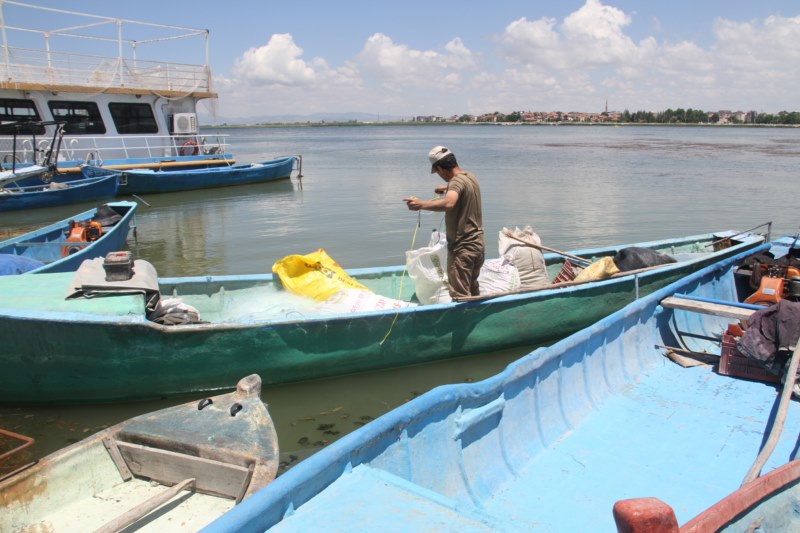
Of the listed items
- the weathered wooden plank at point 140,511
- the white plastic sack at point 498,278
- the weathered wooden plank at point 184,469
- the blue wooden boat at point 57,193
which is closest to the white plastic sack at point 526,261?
the white plastic sack at point 498,278

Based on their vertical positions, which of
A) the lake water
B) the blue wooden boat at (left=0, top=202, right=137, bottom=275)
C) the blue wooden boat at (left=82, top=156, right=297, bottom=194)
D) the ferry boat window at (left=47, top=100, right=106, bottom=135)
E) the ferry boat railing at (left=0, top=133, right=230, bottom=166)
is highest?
the ferry boat window at (left=47, top=100, right=106, bottom=135)

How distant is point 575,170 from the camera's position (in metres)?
30.9

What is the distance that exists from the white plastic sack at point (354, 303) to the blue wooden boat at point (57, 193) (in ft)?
43.4

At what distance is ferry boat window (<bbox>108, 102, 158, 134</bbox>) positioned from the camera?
20031mm

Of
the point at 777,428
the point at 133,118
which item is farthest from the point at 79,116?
the point at 777,428

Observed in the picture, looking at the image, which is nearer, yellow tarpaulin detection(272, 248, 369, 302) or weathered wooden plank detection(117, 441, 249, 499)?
weathered wooden plank detection(117, 441, 249, 499)

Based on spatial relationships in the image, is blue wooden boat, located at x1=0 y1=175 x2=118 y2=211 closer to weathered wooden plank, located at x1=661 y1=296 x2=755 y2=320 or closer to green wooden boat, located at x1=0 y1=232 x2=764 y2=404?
green wooden boat, located at x1=0 y1=232 x2=764 y2=404

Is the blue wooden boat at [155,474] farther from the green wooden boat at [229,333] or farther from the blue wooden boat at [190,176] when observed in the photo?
the blue wooden boat at [190,176]

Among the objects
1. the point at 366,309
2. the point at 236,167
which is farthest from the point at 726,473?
the point at 236,167

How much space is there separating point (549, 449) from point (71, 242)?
25.9 ft

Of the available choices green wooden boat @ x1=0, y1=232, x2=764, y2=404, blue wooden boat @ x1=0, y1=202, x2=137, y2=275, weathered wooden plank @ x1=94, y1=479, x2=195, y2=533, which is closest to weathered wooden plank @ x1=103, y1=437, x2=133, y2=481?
weathered wooden plank @ x1=94, y1=479, x2=195, y2=533

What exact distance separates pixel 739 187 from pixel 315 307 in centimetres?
2186

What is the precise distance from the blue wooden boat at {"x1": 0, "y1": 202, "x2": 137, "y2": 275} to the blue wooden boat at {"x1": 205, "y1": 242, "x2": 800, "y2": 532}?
5.83m

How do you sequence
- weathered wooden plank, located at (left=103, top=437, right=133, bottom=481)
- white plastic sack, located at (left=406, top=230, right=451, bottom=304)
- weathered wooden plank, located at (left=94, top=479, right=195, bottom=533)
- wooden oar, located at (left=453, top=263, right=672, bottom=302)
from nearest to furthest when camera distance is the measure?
weathered wooden plank, located at (left=94, top=479, right=195, bottom=533) < weathered wooden plank, located at (left=103, top=437, right=133, bottom=481) < wooden oar, located at (left=453, top=263, right=672, bottom=302) < white plastic sack, located at (left=406, top=230, right=451, bottom=304)
